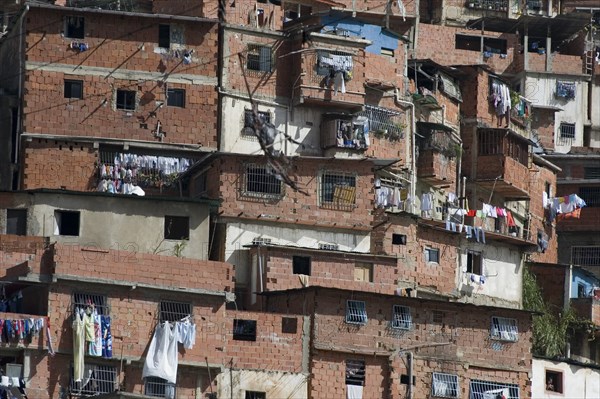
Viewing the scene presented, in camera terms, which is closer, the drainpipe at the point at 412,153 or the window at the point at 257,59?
the window at the point at 257,59

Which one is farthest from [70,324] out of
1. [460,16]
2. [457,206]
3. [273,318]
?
[460,16]

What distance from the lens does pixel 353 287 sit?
180 feet

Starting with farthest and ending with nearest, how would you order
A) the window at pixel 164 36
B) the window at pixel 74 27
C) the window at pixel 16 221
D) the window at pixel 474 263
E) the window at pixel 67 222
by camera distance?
the window at pixel 474 263 < the window at pixel 164 36 < the window at pixel 74 27 < the window at pixel 16 221 < the window at pixel 67 222

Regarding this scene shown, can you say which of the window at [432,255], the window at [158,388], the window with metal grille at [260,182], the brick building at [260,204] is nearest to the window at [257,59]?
the brick building at [260,204]

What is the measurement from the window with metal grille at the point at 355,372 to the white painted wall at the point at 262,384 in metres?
1.38

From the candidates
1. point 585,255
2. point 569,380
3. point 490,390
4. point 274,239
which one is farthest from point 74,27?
point 585,255

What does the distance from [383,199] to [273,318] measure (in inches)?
328

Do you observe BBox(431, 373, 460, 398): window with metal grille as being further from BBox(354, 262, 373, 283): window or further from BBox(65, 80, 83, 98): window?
BBox(65, 80, 83, 98): window

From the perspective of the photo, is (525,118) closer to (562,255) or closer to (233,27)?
(562,255)

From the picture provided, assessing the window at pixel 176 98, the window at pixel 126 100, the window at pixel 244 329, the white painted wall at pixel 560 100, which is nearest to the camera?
the window at pixel 244 329

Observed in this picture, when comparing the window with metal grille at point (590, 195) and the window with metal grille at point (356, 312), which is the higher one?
the window with metal grille at point (590, 195)

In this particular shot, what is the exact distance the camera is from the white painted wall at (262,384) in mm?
50344

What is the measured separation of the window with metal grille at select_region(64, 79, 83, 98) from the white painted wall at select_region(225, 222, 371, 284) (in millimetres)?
6071

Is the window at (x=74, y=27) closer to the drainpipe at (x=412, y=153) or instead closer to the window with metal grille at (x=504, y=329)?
the drainpipe at (x=412, y=153)
